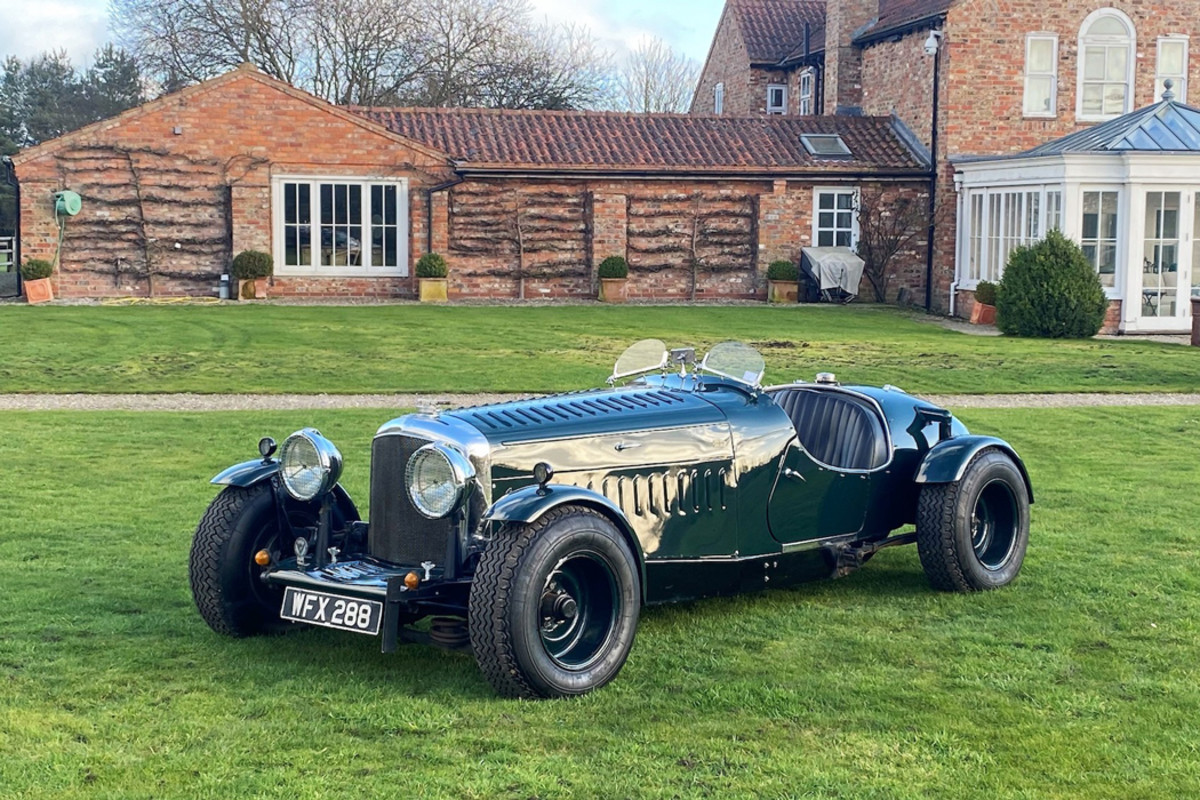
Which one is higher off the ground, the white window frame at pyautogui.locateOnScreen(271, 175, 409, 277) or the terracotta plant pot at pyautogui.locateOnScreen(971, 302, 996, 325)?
the white window frame at pyautogui.locateOnScreen(271, 175, 409, 277)

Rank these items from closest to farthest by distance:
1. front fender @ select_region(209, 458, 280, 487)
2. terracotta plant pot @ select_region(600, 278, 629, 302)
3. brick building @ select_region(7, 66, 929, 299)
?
front fender @ select_region(209, 458, 280, 487) → brick building @ select_region(7, 66, 929, 299) → terracotta plant pot @ select_region(600, 278, 629, 302)

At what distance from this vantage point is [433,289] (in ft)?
91.7

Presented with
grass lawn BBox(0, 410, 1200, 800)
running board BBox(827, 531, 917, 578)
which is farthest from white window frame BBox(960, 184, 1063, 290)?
running board BBox(827, 531, 917, 578)

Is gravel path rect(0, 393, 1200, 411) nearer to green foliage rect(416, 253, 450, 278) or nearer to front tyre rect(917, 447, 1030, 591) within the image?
front tyre rect(917, 447, 1030, 591)

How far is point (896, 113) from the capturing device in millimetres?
31141

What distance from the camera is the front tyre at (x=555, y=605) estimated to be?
5.43 metres

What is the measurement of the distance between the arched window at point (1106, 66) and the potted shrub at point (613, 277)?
922cm

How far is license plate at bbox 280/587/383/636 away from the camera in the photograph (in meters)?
5.63

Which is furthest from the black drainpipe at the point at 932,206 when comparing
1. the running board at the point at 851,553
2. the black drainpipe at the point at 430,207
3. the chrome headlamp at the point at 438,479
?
the chrome headlamp at the point at 438,479

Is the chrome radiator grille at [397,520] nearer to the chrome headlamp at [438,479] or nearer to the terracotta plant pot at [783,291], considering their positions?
the chrome headlamp at [438,479]

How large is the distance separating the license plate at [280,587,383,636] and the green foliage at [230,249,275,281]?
2205 centimetres

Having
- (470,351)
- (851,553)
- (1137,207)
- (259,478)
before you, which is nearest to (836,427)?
(851,553)

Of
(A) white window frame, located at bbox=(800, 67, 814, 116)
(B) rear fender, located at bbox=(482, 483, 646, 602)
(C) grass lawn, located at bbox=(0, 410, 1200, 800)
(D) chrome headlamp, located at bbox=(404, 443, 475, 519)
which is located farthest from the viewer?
(A) white window frame, located at bbox=(800, 67, 814, 116)

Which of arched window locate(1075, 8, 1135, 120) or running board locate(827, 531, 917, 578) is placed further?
arched window locate(1075, 8, 1135, 120)
